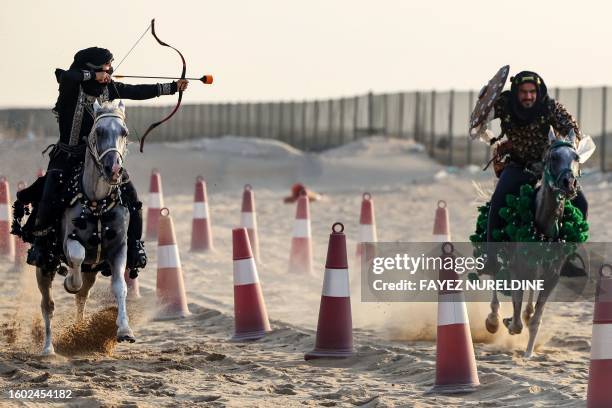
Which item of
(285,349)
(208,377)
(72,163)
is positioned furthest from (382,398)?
A: (72,163)

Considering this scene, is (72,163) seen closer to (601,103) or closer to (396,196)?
(396,196)

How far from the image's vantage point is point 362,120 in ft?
186

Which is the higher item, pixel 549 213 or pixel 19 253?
pixel 549 213

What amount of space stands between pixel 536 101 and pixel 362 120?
147 ft

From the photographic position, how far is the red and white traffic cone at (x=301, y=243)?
57.6 feet

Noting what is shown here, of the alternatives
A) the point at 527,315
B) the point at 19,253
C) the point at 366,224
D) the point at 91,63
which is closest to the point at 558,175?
the point at 527,315

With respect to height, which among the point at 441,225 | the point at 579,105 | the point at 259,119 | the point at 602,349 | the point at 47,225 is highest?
the point at 579,105

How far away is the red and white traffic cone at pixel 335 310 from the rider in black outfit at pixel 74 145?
1.47 meters

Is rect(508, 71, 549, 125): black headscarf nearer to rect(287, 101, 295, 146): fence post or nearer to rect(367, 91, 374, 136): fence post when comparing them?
rect(367, 91, 374, 136): fence post

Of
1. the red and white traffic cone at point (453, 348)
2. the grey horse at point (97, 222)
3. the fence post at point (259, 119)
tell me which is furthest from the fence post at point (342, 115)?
the red and white traffic cone at point (453, 348)

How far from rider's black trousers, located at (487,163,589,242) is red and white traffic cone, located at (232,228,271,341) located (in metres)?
2.05

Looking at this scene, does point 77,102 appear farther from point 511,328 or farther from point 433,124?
point 433,124

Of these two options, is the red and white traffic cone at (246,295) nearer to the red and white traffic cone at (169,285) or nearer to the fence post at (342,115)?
the red and white traffic cone at (169,285)

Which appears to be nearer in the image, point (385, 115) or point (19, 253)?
point (19, 253)
